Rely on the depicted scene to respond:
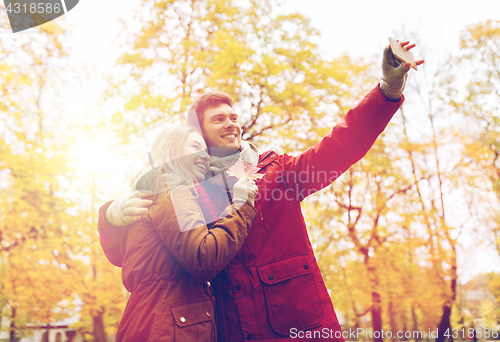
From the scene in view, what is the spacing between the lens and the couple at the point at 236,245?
1.47 m

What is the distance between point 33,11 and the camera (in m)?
5.97

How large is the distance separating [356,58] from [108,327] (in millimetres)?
9006

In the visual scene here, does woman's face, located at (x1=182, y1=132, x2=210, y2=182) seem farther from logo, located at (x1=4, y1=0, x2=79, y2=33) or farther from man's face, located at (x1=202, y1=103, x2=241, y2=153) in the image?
logo, located at (x1=4, y1=0, x2=79, y2=33)

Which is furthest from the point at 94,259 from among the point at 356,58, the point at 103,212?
the point at 356,58

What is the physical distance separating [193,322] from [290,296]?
0.58m

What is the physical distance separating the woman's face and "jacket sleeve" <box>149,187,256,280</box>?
0.22 meters

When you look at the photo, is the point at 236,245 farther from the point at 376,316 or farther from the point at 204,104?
the point at 376,316

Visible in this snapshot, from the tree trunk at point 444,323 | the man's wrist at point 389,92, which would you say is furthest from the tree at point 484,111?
the man's wrist at point 389,92

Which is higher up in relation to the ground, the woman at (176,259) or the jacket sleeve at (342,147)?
the jacket sleeve at (342,147)

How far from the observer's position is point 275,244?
191cm

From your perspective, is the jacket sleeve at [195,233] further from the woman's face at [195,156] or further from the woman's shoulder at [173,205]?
the woman's face at [195,156]

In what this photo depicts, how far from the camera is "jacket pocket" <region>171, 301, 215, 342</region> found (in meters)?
1.44

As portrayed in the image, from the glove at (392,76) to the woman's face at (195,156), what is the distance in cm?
110

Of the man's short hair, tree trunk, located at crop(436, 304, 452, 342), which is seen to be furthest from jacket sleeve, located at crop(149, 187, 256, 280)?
tree trunk, located at crop(436, 304, 452, 342)
